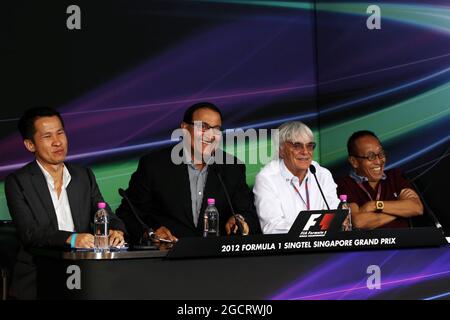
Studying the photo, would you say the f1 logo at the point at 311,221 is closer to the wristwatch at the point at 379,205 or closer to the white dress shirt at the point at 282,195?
the white dress shirt at the point at 282,195

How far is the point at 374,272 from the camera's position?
3799 mm

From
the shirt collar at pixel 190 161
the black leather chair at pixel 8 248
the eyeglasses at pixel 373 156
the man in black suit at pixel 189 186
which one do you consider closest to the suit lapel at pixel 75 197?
the man in black suit at pixel 189 186

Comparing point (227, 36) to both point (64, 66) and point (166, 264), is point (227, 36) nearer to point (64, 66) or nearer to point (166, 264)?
point (64, 66)

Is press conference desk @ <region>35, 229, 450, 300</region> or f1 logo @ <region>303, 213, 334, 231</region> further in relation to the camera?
f1 logo @ <region>303, 213, 334, 231</region>

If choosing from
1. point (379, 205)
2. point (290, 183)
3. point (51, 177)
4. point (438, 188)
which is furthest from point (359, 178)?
point (51, 177)

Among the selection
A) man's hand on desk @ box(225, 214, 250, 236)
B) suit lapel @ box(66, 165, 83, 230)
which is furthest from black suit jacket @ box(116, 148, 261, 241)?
suit lapel @ box(66, 165, 83, 230)

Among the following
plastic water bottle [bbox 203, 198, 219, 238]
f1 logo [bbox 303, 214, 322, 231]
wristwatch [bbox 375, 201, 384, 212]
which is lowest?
f1 logo [bbox 303, 214, 322, 231]

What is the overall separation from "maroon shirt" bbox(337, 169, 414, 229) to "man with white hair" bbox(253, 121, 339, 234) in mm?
305

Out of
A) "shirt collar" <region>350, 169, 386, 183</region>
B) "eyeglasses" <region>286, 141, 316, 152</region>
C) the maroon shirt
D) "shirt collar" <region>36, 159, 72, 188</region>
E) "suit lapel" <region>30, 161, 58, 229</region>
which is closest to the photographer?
"suit lapel" <region>30, 161, 58, 229</region>

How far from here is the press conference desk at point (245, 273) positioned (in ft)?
11.1

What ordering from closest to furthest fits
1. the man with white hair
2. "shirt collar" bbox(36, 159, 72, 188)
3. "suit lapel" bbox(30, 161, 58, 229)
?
"suit lapel" bbox(30, 161, 58, 229)
"shirt collar" bbox(36, 159, 72, 188)
the man with white hair

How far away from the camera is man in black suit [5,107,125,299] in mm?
3908

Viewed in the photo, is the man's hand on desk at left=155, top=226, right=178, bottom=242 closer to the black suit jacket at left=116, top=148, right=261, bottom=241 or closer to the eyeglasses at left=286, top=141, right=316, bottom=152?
the black suit jacket at left=116, top=148, right=261, bottom=241
